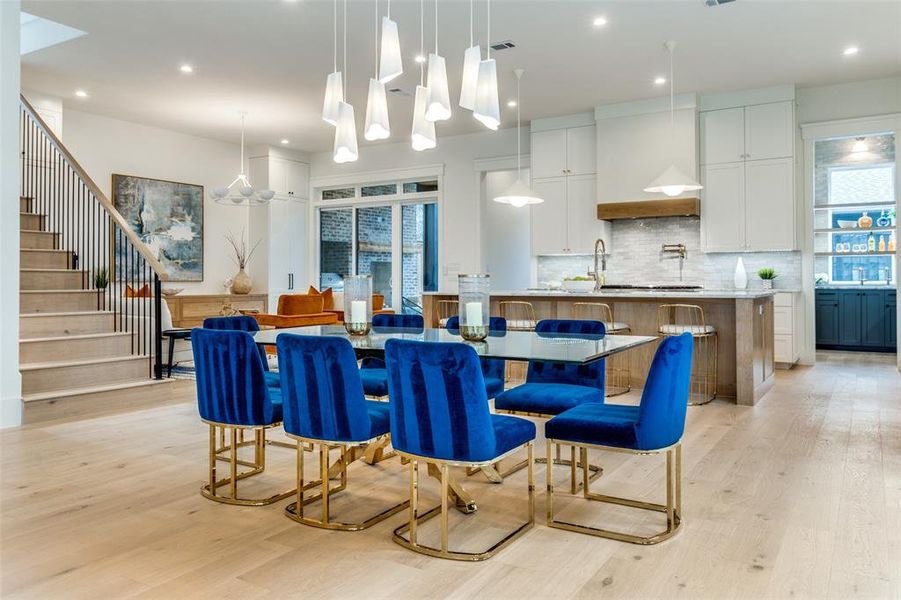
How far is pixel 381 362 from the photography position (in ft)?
15.0

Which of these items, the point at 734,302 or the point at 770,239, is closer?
the point at 734,302

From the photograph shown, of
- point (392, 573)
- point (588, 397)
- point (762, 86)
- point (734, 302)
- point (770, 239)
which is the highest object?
point (762, 86)

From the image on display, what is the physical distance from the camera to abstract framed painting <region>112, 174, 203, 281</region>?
8.75m

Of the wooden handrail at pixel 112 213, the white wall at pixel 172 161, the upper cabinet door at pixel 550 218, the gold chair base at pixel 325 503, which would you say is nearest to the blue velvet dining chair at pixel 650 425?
the gold chair base at pixel 325 503

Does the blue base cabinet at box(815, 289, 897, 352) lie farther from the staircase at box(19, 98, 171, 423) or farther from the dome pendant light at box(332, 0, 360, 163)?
the staircase at box(19, 98, 171, 423)

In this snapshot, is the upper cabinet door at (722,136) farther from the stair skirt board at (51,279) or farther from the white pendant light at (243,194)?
the stair skirt board at (51,279)

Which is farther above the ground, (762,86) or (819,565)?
Result: (762,86)

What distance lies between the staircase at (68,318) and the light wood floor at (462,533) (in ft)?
3.05

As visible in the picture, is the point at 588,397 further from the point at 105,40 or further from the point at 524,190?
the point at 105,40

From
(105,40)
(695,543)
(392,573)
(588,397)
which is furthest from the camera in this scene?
(105,40)

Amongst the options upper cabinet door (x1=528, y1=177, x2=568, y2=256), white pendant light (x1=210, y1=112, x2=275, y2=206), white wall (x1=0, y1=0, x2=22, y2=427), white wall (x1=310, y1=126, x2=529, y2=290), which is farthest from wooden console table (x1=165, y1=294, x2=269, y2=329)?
upper cabinet door (x1=528, y1=177, x2=568, y2=256)

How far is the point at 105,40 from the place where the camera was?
19.4 ft

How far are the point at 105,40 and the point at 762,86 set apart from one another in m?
6.64

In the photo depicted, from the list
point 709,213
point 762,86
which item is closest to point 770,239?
point 709,213
